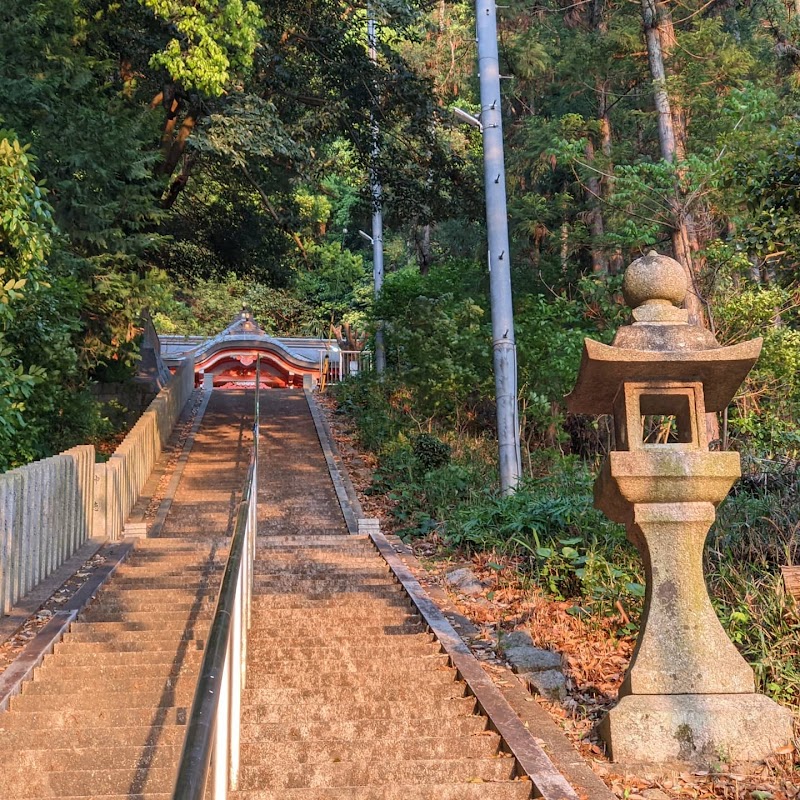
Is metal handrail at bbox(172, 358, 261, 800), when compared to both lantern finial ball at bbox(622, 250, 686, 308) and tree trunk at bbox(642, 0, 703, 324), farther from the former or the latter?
tree trunk at bbox(642, 0, 703, 324)

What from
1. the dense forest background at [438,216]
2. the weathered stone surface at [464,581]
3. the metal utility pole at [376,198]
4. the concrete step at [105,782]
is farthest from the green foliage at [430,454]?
the concrete step at [105,782]

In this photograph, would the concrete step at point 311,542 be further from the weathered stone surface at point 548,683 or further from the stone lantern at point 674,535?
the stone lantern at point 674,535

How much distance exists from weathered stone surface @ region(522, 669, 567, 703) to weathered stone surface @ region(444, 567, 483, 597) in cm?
224

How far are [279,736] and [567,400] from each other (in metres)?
2.89

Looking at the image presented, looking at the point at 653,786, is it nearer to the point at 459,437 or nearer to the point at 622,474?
the point at 622,474

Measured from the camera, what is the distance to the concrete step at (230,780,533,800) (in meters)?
4.84

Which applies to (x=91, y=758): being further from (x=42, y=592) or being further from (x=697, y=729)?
(x=42, y=592)

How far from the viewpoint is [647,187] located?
15008mm

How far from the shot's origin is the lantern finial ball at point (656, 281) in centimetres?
605

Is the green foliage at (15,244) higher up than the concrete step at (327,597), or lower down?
higher up

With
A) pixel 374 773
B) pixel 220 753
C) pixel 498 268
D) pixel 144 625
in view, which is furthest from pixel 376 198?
pixel 220 753

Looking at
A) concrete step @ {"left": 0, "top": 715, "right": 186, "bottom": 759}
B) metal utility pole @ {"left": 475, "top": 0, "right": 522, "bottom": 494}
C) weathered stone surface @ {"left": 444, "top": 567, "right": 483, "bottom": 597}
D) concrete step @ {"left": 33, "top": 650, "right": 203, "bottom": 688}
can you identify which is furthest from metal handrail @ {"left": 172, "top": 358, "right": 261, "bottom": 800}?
metal utility pole @ {"left": 475, "top": 0, "right": 522, "bottom": 494}

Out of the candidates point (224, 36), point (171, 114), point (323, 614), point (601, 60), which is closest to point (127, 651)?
point (323, 614)

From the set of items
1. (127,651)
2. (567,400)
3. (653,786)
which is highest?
(567,400)
